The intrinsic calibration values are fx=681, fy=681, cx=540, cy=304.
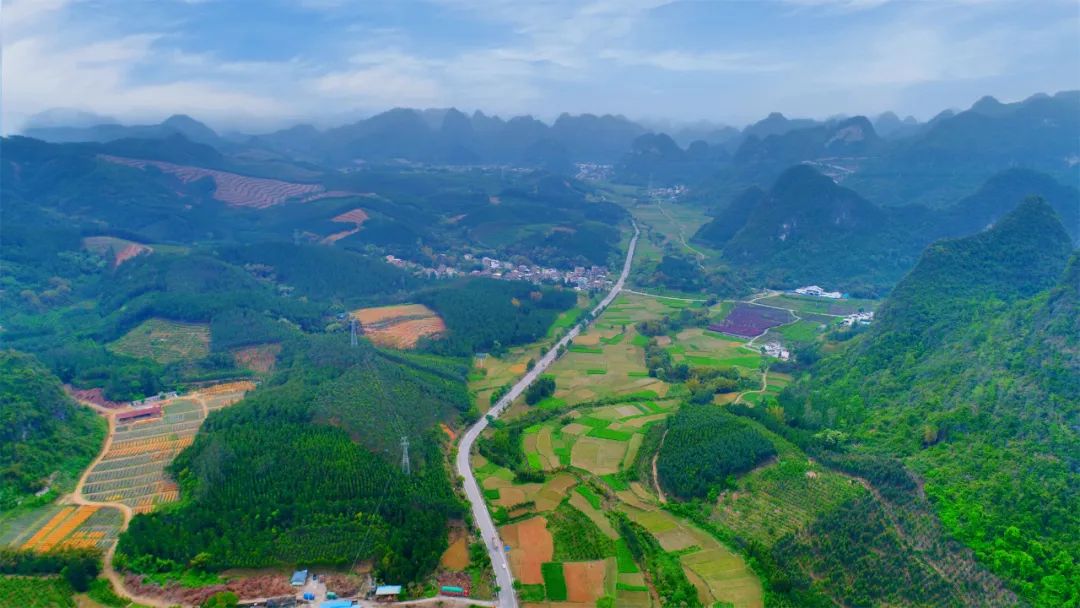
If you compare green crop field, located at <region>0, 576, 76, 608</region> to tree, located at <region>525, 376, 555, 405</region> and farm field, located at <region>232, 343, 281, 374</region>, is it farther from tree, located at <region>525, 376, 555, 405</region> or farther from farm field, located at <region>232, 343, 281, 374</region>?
tree, located at <region>525, 376, 555, 405</region>

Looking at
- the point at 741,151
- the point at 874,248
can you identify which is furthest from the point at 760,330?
the point at 741,151

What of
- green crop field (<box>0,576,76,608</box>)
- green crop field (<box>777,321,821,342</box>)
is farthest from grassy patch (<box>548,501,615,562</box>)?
green crop field (<box>777,321,821,342</box>)

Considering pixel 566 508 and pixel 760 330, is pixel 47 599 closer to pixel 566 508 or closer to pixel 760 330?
pixel 566 508

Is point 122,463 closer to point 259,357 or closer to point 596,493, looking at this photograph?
point 259,357

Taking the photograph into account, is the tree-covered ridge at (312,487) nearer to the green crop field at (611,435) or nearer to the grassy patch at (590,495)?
the grassy patch at (590,495)

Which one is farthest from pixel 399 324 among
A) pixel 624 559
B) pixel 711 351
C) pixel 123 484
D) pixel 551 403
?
pixel 624 559
